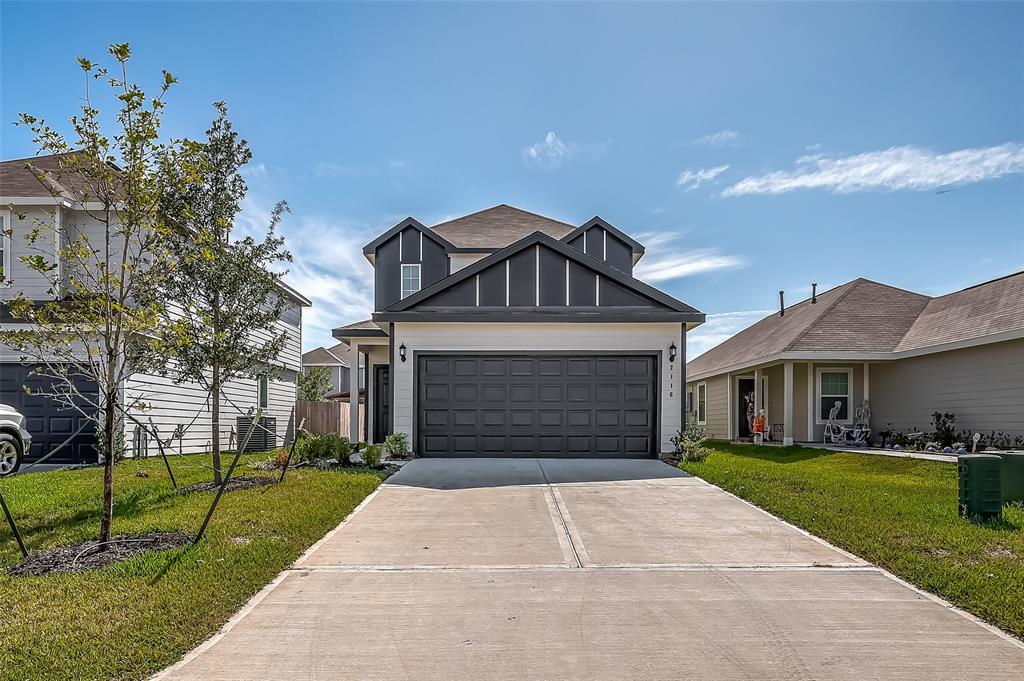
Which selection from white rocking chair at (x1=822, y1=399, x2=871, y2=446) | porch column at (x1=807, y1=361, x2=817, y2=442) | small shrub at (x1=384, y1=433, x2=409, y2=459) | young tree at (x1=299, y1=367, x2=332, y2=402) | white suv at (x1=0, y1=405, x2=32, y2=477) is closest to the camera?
white suv at (x1=0, y1=405, x2=32, y2=477)

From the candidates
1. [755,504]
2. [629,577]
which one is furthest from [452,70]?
[629,577]

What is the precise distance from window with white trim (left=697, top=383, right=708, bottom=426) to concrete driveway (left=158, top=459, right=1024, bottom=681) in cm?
2097

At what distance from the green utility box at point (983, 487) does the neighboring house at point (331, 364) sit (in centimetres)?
3675

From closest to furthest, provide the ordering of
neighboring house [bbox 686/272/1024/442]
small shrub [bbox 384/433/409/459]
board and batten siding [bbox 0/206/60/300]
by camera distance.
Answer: small shrub [bbox 384/433/409/459], board and batten siding [bbox 0/206/60/300], neighboring house [bbox 686/272/1024/442]

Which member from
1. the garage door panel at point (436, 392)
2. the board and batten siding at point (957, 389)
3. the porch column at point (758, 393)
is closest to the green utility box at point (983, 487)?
the board and batten siding at point (957, 389)

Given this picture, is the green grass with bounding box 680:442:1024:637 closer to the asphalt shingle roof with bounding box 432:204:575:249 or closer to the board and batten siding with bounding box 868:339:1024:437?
the board and batten siding with bounding box 868:339:1024:437

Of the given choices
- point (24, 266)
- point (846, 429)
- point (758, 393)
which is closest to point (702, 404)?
point (758, 393)

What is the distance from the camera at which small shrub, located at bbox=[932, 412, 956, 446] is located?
52.2 feet

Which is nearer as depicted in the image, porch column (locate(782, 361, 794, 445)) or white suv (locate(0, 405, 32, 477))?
white suv (locate(0, 405, 32, 477))

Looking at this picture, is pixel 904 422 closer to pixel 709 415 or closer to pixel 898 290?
pixel 898 290

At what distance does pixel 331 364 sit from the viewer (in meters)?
42.5

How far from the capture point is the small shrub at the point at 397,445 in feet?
46.0

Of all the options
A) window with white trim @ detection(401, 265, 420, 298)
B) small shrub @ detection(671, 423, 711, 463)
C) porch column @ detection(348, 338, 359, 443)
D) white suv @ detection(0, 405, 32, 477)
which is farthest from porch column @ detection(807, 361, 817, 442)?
white suv @ detection(0, 405, 32, 477)

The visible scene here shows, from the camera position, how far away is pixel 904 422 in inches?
705
